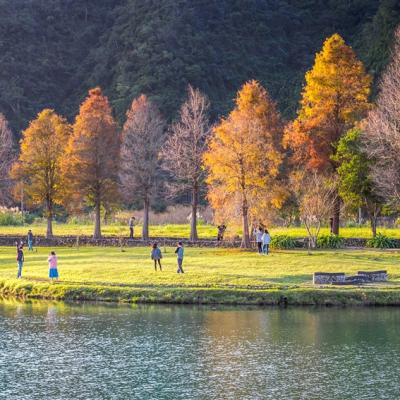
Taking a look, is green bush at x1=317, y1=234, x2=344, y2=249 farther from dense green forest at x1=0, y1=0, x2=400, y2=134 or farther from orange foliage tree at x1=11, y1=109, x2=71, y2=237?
dense green forest at x1=0, y1=0, x2=400, y2=134

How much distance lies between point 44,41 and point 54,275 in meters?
116

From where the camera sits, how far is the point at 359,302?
48.8 meters

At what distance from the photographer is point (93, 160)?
266 ft

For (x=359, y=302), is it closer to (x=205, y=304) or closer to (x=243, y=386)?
(x=205, y=304)

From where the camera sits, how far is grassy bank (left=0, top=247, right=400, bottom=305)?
49.4 metres

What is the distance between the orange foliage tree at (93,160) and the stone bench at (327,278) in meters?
32.0

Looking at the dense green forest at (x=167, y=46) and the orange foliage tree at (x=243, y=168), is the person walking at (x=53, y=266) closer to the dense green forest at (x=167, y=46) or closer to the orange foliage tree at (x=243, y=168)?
the orange foliage tree at (x=243, y=168)

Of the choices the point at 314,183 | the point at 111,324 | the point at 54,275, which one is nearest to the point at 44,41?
the point at 314,183

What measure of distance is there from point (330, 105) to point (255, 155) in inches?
331

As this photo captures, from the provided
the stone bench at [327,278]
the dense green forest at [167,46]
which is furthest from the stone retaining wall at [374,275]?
the dense green forest at [167,46]

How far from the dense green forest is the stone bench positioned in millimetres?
76979

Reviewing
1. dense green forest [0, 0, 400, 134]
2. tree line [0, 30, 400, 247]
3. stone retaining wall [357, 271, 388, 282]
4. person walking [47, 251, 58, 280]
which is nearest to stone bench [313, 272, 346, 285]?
stone retaining wall [357, 271, 388, 282]

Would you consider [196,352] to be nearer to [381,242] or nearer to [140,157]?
[381,242]

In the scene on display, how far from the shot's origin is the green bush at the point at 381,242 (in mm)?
68375
